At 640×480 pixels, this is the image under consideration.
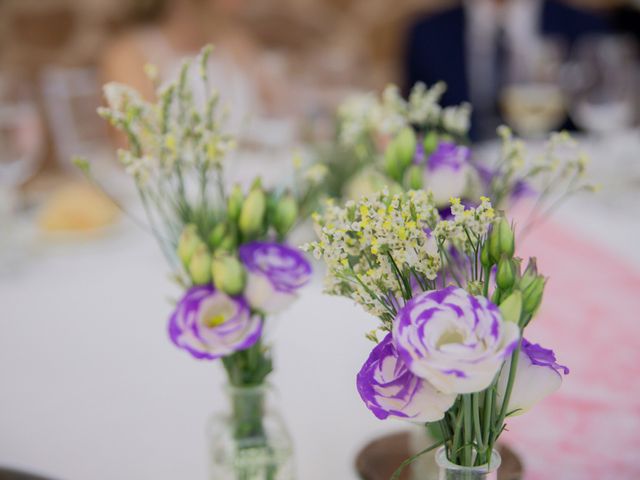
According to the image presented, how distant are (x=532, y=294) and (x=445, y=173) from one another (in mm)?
205

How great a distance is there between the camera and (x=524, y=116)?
1.75 m

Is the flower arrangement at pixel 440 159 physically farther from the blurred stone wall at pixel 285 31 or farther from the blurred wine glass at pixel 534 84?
the blurred stone wall at pixel 285 31

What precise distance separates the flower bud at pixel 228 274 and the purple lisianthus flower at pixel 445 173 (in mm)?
162

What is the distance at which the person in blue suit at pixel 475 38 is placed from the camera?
2.89m

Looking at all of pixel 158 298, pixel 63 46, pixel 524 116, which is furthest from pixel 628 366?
pixel 63 46

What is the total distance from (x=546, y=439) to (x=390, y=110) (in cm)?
36

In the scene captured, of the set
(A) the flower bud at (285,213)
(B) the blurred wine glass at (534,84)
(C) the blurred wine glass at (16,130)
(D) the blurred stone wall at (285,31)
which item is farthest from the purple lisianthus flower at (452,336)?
(D) the blurred stone wall at (285,31)

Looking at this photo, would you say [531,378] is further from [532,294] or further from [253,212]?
[253,212]

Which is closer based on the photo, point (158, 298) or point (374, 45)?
point (158, 298)

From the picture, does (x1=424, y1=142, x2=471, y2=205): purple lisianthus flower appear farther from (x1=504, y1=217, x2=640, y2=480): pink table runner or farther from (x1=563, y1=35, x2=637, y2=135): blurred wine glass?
(x1=563, y1=35, x2=637, y2=135): blurred wine glass

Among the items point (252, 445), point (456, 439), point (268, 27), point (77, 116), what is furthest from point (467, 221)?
point (268, 27)

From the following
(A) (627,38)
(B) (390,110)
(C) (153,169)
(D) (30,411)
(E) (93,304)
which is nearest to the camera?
(C) (153,169)

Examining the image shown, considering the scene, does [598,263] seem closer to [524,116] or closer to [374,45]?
[524,116]

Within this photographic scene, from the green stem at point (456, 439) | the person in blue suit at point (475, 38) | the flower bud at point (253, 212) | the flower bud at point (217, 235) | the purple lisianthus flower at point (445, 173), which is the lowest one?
the person in blue suit at point (475, 38)
